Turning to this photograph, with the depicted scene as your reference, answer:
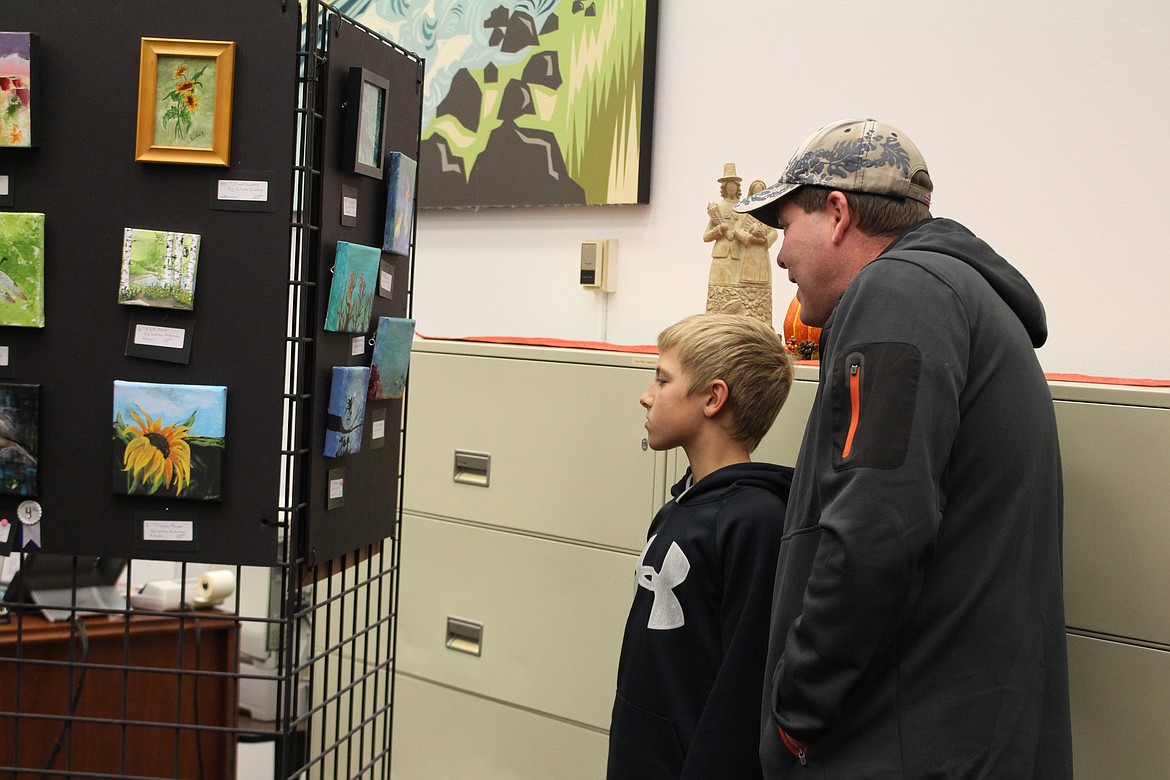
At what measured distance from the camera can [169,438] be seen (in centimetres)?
146

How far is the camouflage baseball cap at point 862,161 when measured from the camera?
1.25 metres

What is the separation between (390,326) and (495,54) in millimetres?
1761

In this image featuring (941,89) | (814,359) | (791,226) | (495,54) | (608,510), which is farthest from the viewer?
(495,54)

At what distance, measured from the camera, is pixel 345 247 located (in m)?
1.51

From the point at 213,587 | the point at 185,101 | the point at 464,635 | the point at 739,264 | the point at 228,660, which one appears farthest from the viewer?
the point at 213,587

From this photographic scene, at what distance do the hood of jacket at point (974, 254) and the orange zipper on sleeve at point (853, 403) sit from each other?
6.5 inches

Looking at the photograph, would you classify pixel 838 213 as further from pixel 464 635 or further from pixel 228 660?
pixel 228 660

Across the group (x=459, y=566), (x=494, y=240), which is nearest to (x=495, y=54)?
(x=494, y=240)

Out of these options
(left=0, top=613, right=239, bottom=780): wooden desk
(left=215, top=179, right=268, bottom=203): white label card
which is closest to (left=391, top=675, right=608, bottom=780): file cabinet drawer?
(left=0, top=613, right=239, bottom=780): wooden desk

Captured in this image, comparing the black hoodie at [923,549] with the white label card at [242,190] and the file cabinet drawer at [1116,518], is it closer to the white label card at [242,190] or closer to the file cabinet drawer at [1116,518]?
the file cabinet drawer at [1116,518]

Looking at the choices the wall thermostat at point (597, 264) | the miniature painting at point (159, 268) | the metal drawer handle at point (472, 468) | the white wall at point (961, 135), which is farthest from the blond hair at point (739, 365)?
the wall thermostat at point (597, 264)

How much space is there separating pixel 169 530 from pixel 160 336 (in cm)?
28

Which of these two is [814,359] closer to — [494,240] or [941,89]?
[941,89]

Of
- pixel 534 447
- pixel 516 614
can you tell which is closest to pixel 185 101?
A: pixel 534 447
